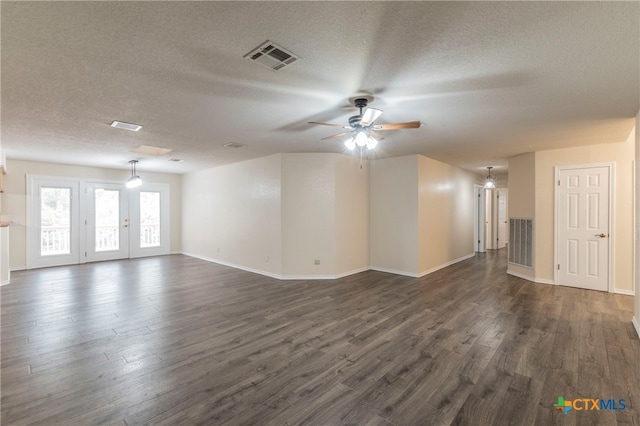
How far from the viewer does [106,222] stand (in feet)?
26.4

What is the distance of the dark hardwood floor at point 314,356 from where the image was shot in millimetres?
2037

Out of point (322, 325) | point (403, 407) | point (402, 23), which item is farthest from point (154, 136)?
point (403, 407)

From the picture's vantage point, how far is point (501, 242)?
35.3 ft

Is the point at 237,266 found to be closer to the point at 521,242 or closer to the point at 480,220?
the point at 521,242

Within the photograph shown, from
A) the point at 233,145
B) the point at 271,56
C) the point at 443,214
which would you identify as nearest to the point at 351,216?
the point at 443,214

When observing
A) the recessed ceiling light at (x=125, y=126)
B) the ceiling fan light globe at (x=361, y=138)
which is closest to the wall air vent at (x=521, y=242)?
the ceiling fan light globe at (x=361, y=138)

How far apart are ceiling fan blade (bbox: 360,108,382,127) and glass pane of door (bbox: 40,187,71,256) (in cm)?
827

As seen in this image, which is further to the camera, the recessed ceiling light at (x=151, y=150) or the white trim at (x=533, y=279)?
the recessed ceiling light at (x=151, y=150)

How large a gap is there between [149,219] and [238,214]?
3.88 meters

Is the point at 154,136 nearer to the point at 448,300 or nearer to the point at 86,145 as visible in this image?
the point at 86,145

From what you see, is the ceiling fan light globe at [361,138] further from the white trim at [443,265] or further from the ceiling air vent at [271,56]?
the white trim at [443,265]

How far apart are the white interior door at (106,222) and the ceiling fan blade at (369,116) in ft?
26.7

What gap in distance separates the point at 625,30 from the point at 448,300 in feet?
12.1

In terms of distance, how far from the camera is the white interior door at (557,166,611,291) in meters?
4.95
